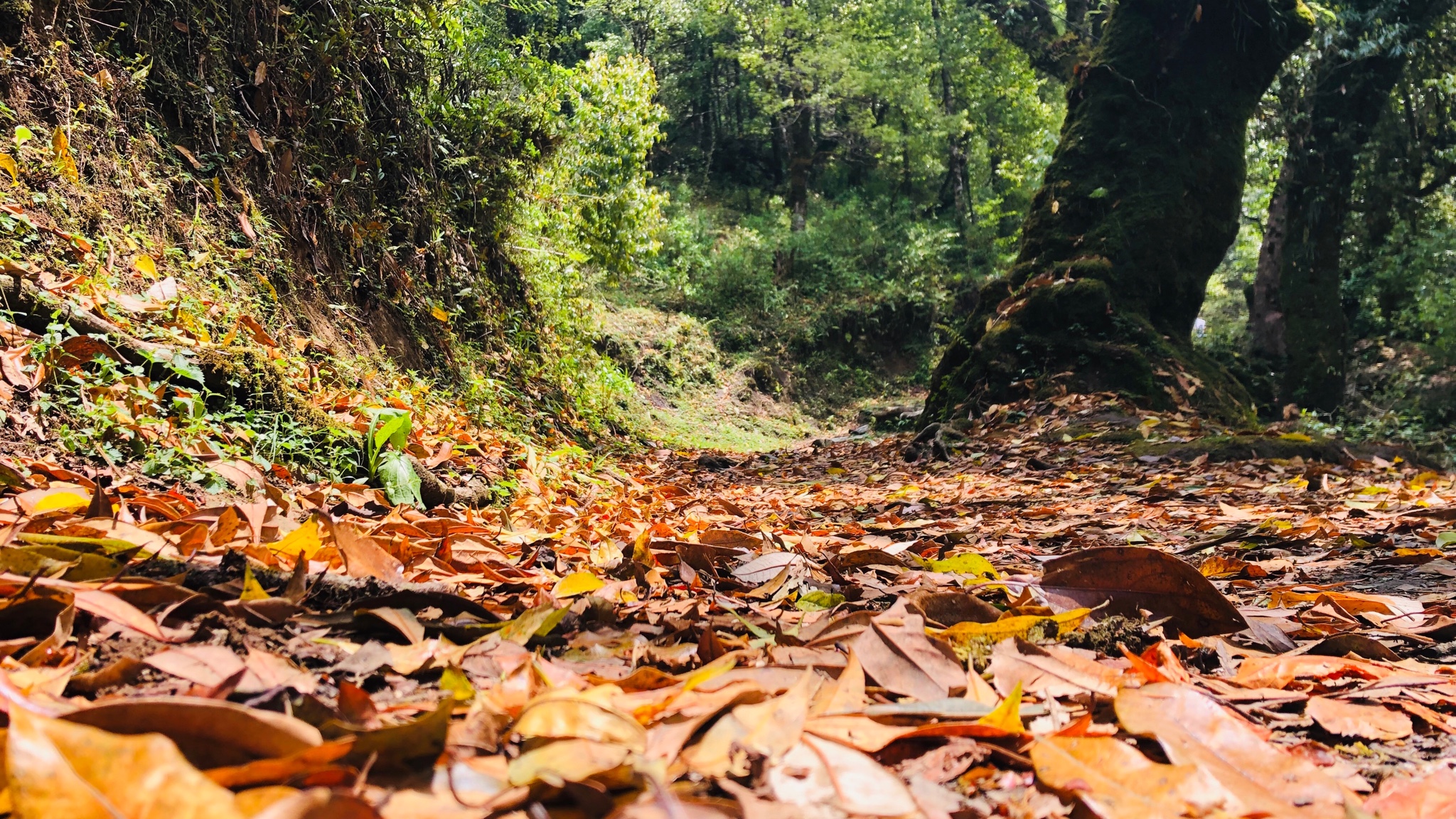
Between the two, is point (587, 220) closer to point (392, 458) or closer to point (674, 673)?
point (392, 458)

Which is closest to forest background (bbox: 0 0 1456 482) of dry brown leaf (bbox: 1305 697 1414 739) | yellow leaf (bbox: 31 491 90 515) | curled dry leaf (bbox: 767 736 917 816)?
yellow leaf (bbox: 31 491 90 515)

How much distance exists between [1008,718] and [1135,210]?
21.1ft

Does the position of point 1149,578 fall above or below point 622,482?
above

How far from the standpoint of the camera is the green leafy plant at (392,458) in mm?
2176

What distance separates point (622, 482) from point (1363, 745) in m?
3.27

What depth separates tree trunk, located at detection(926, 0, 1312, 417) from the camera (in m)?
5.90

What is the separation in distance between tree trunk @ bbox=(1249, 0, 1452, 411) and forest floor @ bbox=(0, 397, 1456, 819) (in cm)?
904

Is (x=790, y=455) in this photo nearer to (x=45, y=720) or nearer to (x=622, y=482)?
(x=622, y=482)

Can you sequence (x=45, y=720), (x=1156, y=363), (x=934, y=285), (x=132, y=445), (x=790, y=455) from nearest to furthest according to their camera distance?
(x=45, y=720), (x=132, y=445), (x=1156, y=363), (x=790, y=455), (x=934, y=285)

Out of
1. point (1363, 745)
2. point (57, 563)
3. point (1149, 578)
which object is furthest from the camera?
point (1149, 578)

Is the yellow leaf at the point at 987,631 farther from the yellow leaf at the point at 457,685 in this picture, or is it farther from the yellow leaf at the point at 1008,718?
the yellow leaf at the point at 457,685

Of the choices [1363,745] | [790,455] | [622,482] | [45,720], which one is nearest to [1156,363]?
[790,455]

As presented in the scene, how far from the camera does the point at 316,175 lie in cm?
388

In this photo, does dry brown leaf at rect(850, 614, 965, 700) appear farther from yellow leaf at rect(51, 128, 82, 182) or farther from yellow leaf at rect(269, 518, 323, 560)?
yellow leaf at rect(51, 128, 82, 182)
